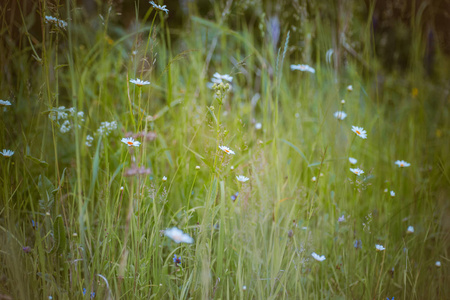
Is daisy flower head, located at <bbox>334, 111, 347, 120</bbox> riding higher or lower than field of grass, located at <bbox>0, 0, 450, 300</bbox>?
higher

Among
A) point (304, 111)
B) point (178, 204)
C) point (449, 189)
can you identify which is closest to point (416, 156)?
point (449, 189)

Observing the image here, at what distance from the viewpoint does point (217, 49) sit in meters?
2.96

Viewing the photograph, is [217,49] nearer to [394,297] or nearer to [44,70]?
[44,70]

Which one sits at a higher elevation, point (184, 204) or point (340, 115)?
point (340, 115)

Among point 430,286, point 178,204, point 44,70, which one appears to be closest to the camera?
point 44,70

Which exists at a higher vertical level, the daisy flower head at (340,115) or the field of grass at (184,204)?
the daisy flower head at (340,115)

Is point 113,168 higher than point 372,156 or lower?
lower

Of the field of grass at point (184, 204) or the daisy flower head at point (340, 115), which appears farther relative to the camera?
the daisy flower head at point (340, 115)

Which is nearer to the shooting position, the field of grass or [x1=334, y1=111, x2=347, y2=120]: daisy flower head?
the field of grass

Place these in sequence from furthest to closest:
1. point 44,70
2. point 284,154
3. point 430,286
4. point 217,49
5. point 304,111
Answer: point 217,49
point 304,111
point 284,154
point 430,286
point 44,70

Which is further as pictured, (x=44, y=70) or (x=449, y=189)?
(x=449, y=189)

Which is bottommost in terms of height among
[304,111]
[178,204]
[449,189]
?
[178,204]

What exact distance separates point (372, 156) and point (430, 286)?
778 mm

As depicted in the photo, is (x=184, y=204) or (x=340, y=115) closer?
(x=184, y=204)
